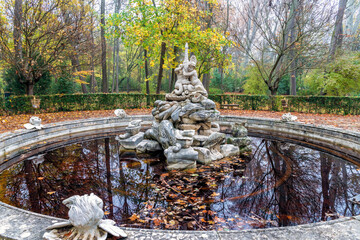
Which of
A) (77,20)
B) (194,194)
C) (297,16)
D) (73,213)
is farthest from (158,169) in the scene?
(297,16)

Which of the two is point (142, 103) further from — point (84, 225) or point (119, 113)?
point (84, 225)

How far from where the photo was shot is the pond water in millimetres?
4094

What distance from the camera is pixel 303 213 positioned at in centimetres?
418

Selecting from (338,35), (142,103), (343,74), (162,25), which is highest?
(338,35)

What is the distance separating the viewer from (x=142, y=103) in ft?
60.5

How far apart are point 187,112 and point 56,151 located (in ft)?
15.9

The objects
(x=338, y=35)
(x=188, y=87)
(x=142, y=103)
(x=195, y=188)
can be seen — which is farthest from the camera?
(x=338, y=35)

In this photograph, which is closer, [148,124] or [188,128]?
[188,128]

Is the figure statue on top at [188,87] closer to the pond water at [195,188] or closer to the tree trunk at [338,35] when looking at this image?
the pond water at [195,188]

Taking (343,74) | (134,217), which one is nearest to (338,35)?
(343,74)

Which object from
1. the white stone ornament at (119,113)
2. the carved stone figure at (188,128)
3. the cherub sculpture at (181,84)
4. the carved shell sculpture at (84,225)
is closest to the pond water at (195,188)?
the carved stone figure at (188,128)

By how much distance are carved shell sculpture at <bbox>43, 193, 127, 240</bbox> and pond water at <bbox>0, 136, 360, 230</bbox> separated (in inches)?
35.3

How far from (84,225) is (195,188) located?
2830 millimetres

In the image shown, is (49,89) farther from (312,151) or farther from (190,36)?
(312,151)
